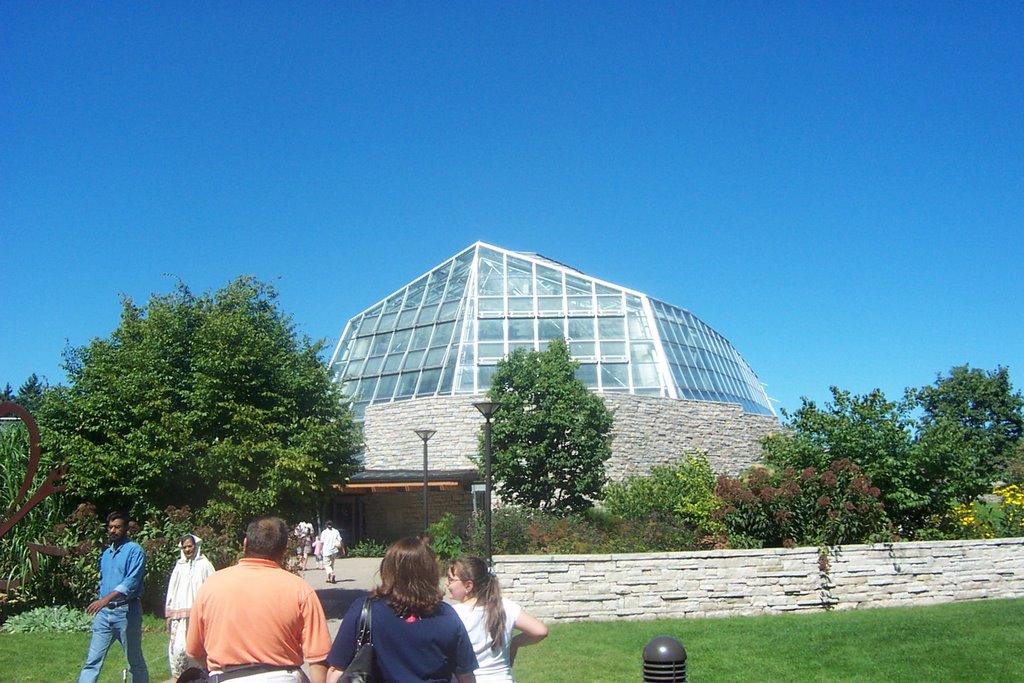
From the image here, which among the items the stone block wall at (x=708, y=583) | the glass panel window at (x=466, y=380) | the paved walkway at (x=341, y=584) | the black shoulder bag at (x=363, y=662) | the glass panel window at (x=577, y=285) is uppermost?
the glass panel window at (x=577, y=285)

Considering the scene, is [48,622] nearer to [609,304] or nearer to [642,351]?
[642,351]

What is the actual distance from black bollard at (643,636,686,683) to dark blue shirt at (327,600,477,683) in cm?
209

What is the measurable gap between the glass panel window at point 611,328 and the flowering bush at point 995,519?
19.6m

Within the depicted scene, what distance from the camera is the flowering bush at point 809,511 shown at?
53.9 feet

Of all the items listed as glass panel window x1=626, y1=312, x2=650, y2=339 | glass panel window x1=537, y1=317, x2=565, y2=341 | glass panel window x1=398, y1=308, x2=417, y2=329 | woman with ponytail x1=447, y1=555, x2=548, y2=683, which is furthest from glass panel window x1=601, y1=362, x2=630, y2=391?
woman with ponytail x1=447, y1=555, x2=548, y2=683

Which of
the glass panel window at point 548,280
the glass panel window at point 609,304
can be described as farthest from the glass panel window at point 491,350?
the glass panel window at point 609,304

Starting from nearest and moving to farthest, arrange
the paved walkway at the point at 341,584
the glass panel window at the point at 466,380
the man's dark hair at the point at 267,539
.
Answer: the man's dark hair at the point at 267,539 → the paved walkway at the point at 341,584 → the glass panel window at the point at 466,380

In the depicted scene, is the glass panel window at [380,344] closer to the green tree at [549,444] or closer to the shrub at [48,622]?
the green tree at [549,444]

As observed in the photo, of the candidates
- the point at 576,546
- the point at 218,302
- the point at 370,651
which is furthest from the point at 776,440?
the point at 370,651

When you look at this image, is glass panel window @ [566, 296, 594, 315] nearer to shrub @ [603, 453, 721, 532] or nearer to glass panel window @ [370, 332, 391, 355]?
glass panel window @ [370, 332, 391, 355]

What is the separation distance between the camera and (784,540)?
16.6 metres

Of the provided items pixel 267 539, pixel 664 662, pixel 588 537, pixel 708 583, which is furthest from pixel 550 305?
pixel 267 539

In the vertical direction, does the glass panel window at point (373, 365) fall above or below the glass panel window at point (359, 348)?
below

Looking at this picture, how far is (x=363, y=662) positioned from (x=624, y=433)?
3062 cm
